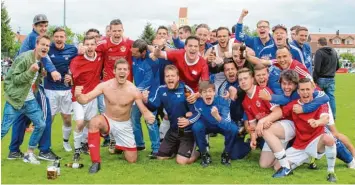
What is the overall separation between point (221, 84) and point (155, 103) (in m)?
1.42

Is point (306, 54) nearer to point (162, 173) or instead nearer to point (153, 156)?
point (153, 156)

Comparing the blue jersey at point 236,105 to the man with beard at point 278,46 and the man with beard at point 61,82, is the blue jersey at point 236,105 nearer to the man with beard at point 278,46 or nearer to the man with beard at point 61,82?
the man with beard at point 278,46

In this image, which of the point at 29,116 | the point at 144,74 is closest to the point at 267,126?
the point at 144,74

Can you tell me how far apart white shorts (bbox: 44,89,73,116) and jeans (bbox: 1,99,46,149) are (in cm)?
101

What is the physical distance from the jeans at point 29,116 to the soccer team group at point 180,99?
0.02 metres

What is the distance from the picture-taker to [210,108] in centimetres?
789

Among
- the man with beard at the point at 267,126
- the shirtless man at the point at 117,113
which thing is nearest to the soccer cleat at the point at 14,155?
the shirtless man at the point at 117,113

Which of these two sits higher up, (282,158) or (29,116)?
(29,116)

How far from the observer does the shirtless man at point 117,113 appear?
7500mm

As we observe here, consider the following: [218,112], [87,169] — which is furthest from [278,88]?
[87,169]

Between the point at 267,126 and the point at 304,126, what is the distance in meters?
0.58

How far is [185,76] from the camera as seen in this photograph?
27.3 feet

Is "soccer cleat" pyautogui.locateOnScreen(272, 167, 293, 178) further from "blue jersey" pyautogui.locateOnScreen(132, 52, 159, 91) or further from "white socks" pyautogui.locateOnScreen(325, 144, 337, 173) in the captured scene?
"blue jersey" pyautogui.locateOnScreen(132, 52, 159, 91)

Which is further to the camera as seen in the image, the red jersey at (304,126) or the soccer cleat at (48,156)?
the soccer cleat at (48,156)
